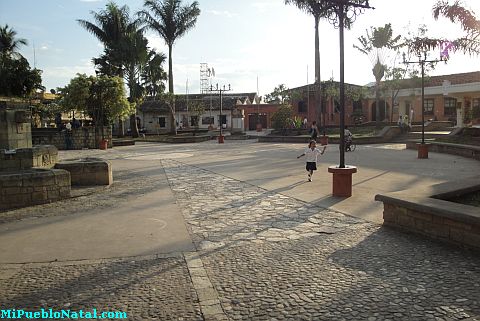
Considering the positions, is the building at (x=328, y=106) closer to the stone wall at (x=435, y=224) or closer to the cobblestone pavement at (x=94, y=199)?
the cobblestone pavement at (x=94, y=199)

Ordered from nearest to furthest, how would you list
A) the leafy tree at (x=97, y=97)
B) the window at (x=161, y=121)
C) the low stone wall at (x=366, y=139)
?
the low stone wall at (x=366, y=139) → the leafy tree at (x=97, y=97) → the window at (x=161, y=121)

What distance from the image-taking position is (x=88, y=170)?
10.4 metres

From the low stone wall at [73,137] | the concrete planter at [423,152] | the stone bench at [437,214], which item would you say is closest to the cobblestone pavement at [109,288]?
the stone bench at [437,214]

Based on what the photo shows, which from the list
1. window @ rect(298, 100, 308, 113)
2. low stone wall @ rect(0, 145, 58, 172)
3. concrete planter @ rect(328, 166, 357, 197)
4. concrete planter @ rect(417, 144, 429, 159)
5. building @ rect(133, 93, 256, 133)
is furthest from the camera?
building @ rect(133, 93, 256, 133)

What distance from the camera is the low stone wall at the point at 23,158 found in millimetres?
10281

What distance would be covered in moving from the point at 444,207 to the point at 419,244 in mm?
543

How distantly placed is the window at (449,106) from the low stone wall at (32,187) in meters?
38.6

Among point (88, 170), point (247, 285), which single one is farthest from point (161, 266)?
point (88, 170)

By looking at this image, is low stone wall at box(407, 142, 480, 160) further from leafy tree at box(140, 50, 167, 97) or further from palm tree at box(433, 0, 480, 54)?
leafy tree at box(140, 50, 167, 97)

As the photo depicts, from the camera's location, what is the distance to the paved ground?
3.60m

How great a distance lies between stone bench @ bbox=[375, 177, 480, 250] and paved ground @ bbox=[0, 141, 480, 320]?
17 centimetres

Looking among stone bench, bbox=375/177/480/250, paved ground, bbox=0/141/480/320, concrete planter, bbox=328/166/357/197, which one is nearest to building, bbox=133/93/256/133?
concrete planter, bbox=328/166/357/197

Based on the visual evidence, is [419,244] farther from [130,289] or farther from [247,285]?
[130,289]

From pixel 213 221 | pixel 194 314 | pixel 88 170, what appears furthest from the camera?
pixel 88 170
